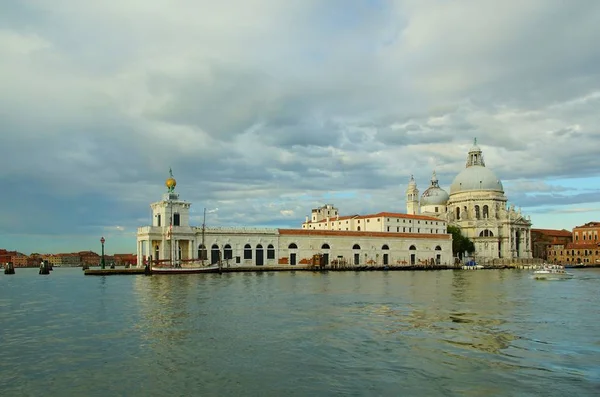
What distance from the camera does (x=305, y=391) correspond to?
439 inches

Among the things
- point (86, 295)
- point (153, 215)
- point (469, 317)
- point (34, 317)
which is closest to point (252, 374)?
point (469, 317)

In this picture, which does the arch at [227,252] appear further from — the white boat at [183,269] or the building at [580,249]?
the building at [580,249]

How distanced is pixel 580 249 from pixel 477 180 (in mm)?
22977

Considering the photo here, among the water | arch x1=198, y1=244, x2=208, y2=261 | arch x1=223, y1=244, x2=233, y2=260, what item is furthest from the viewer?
arch x1=223, y1=244, x2=233, y2=260

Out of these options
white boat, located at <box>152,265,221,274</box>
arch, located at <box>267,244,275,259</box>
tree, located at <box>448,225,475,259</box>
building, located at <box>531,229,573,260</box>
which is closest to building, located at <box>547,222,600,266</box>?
building, located at <box>531,229,573,260</box>

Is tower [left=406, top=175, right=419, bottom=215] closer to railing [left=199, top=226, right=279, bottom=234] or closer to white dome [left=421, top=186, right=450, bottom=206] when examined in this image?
white dome [left=421, top=186, right=450, bottom=206]

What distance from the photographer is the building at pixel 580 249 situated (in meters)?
104

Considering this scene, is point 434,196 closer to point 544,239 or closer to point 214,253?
point 544,239

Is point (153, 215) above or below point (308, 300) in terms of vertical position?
above

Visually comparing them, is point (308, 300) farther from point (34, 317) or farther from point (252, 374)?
point (252, 374)

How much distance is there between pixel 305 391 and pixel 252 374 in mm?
1747

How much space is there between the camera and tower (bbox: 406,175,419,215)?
338 ft

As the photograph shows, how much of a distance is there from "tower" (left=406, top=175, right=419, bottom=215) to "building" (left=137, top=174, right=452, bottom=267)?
9225mm

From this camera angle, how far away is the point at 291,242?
237 feet
